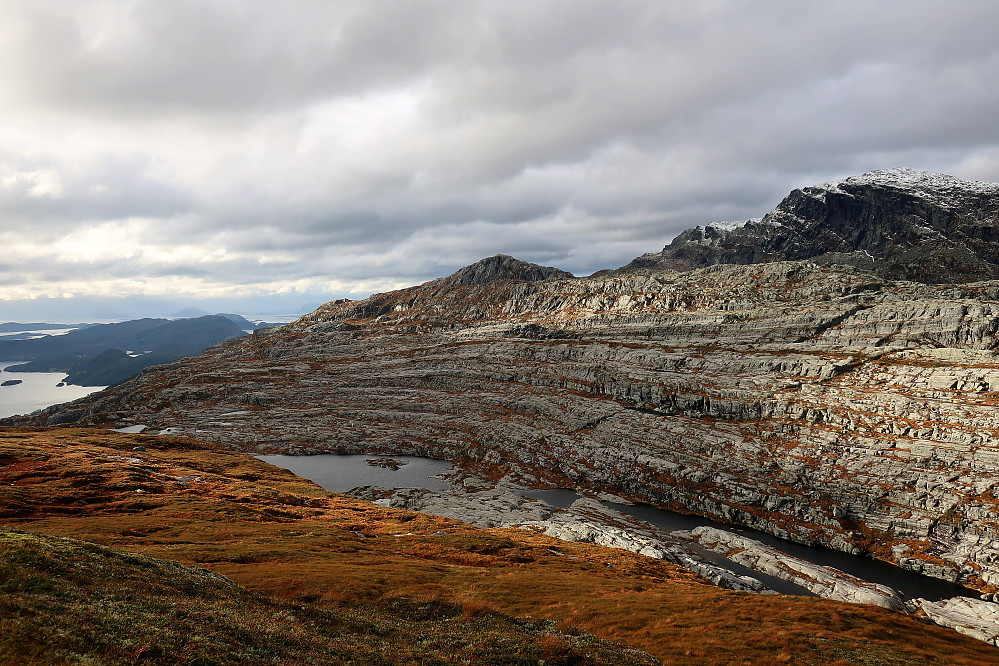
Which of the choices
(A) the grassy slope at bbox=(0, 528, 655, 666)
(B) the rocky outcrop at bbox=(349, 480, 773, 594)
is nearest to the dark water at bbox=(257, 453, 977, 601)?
(B) the rocky outcrop at bbox=(349, 480, 773, 594)

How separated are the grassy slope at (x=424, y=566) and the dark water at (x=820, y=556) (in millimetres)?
30075

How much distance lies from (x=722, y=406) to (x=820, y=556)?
42.5 metres

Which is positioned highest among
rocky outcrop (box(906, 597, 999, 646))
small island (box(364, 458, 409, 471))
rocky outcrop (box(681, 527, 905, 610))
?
small island (box(364, 458, 409, 471))

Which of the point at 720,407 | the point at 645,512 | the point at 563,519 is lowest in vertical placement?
the point at 645,512

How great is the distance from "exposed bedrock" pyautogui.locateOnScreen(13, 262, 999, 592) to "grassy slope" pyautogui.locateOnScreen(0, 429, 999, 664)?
141 feet

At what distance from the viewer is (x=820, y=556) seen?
7112cm

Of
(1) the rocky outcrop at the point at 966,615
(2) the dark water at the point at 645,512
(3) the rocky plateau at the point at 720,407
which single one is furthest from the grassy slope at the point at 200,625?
(3) the rocky plateau at the point at 720,407

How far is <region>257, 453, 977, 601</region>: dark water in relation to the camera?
61969 millimetres

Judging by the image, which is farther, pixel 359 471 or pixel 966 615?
pixel 359 471

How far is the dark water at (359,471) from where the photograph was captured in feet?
330

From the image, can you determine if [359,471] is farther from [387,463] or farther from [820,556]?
[820,556]

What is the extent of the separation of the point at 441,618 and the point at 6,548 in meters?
22.2

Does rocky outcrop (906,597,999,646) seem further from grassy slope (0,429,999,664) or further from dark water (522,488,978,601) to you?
grassy slope (0,429,999,664)

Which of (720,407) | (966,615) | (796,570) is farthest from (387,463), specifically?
(966,615)
